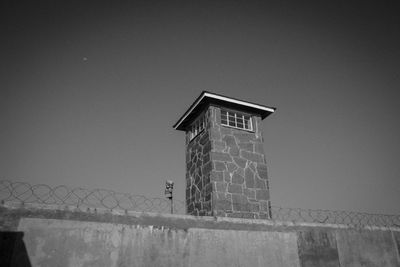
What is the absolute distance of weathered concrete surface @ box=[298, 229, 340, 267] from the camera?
20.1 feet

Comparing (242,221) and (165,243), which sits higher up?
(242,221)

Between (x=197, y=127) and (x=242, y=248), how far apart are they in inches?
189

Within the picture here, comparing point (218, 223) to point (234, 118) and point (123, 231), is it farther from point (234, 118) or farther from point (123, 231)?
point (234, 118)

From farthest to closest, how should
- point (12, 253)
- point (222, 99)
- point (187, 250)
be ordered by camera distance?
point (222, 99)
point (187, 250)
point (12, 253)

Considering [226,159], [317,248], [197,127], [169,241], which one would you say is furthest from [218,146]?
[169,241]

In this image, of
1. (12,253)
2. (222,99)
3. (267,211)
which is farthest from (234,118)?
(12,253)

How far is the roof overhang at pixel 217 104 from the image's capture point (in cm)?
890

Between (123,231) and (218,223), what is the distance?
5.98 ft

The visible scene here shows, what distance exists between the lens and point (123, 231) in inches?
189

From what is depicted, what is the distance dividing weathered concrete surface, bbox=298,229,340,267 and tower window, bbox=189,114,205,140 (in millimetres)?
4360

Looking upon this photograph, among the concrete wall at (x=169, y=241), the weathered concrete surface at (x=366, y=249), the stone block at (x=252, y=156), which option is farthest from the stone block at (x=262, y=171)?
the weathered concrete surface at (x=366, y=249)

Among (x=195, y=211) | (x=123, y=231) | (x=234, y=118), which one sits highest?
(x=234, y=118)

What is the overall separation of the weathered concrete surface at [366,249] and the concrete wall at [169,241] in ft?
0.07

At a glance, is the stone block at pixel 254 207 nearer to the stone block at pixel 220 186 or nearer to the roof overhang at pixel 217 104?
the stone block at pixel 220 186
